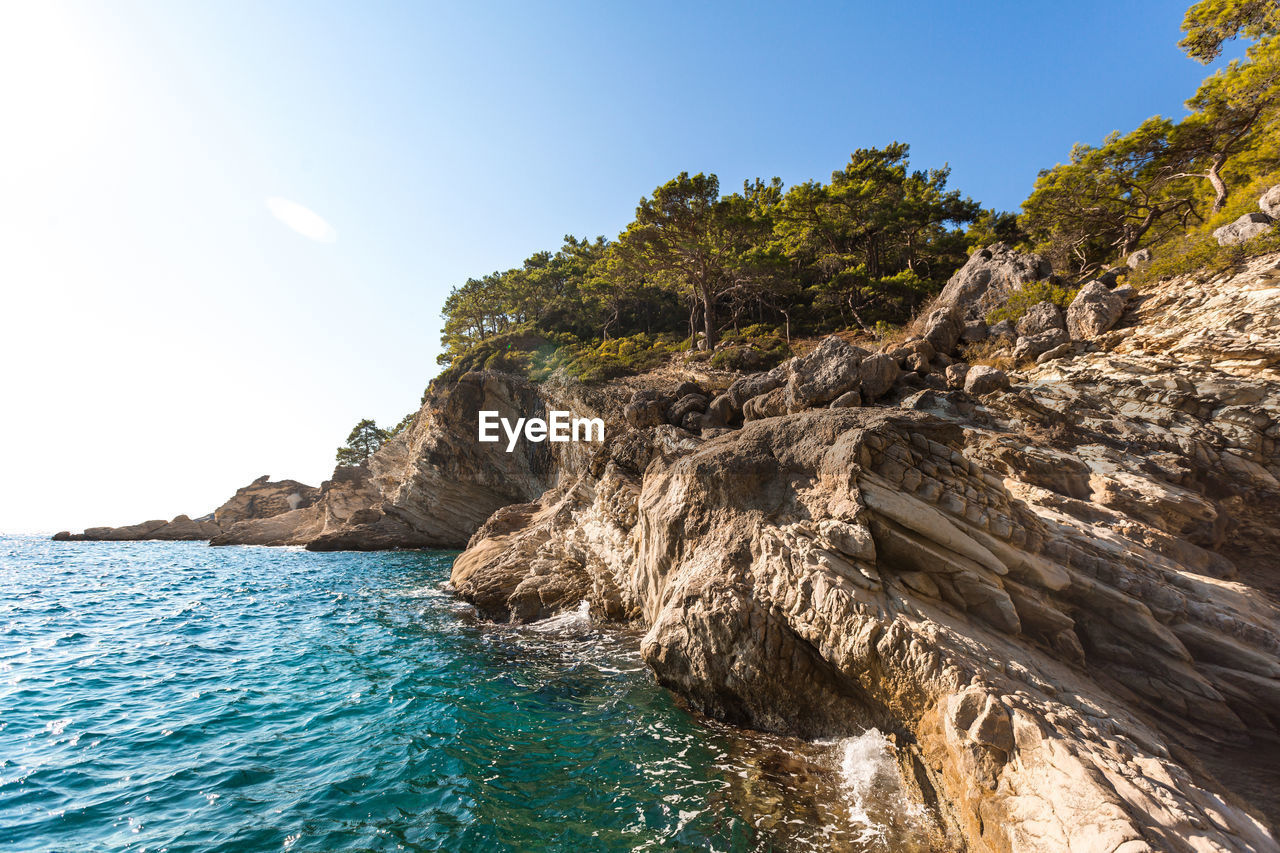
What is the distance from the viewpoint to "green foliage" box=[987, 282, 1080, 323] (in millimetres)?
18406

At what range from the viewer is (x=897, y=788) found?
636 cm

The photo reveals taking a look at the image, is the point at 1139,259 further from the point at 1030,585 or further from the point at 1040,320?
the point at 1030,585

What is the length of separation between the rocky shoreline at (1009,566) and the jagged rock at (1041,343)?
0.25 ft

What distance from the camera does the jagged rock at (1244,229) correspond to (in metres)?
14.6

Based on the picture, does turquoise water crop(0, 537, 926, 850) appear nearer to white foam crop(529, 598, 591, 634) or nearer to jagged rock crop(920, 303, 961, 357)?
white foam crop(529, 598, 591, 634)

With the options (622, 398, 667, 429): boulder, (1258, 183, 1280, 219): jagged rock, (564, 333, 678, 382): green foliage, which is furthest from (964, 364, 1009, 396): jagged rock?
(564, 333, 678, 382): green foliage

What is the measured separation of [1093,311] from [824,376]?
9.53 metres

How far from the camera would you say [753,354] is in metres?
27.9

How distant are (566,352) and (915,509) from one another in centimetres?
3501

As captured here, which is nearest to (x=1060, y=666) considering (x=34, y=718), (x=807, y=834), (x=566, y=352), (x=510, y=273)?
(x=807, y=834)

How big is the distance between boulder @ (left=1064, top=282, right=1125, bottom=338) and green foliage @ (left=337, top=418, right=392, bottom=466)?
72956 mm

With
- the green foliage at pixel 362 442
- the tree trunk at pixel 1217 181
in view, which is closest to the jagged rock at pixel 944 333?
the tree trunk at pixel 1217 181

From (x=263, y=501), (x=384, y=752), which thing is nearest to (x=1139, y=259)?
(x=384, y=752)

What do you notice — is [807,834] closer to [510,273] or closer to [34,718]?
[34,718]
